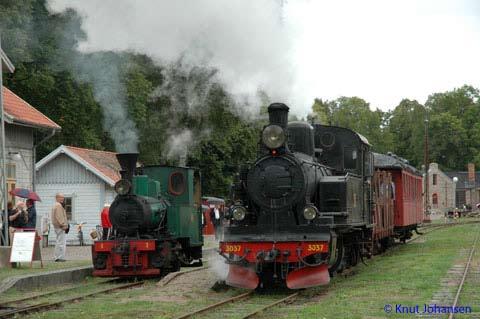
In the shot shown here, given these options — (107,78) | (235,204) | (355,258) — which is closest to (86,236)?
(107,78)

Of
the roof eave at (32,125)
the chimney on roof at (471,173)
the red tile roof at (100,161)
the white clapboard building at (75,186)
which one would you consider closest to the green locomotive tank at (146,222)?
the roof eave at (32,125)

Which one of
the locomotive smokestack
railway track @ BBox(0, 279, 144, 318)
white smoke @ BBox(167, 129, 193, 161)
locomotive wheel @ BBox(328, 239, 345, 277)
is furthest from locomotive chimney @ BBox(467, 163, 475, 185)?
railway track @ BBox(0, 279, 144, 318)

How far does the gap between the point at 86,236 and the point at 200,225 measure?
545 inches

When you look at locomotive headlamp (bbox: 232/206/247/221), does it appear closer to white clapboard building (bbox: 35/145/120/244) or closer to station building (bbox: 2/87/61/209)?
station building (bbox: 2/87/61/209)

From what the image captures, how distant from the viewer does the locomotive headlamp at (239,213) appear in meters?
14.8

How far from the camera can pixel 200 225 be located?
20328 mm

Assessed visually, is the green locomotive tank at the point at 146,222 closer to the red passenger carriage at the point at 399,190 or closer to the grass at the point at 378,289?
the grass at the point at 378,289

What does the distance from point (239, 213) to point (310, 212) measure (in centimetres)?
134

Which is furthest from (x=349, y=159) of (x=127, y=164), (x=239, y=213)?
(x=127, y=164)

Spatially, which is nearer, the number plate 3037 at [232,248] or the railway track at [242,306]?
the railway track at [242,306]

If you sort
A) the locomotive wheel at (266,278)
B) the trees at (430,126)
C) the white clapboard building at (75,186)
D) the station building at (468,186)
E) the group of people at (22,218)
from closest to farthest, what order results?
the locomotive wheel at (266,278), the group of people at (22,218), the white clapboard building at (75,186), the station building at (468,186), the trees at (430,126)

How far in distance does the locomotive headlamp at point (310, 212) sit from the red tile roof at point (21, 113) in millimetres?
14151

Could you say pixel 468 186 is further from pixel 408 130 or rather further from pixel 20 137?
pixel 20 137

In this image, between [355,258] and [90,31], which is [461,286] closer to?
[355,258]
